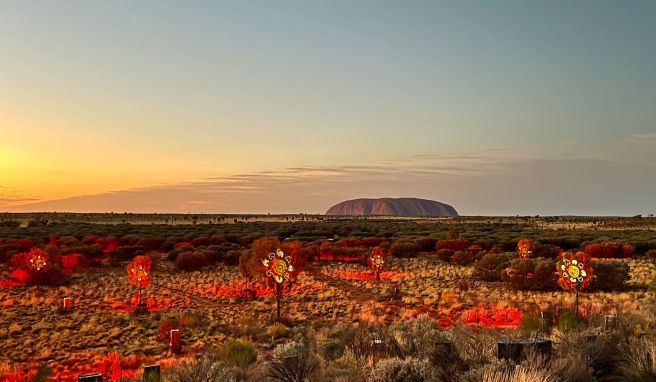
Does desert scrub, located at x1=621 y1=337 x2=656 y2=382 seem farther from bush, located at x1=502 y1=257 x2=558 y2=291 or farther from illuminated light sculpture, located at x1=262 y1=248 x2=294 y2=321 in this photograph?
bush, located at x1=502 y1=257 x2=558 y2=291

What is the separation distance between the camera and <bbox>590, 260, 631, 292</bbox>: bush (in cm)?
2947

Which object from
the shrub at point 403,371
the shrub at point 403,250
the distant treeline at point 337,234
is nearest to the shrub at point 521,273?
the shrub at point 403,250

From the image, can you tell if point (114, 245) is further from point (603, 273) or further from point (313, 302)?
point (603, 273)

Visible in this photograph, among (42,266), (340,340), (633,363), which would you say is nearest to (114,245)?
(42,266)

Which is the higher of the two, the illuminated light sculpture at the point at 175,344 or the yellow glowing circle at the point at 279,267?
the yellow glowing circle at the point at 279,267

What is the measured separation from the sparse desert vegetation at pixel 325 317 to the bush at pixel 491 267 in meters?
0.09

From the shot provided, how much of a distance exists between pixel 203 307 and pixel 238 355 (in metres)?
14.8

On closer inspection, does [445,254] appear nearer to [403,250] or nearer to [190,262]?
[403,250]

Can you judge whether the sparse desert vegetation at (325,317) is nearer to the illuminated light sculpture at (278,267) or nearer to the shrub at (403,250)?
the shrub at (403,250)

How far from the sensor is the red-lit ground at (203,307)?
1753 cm

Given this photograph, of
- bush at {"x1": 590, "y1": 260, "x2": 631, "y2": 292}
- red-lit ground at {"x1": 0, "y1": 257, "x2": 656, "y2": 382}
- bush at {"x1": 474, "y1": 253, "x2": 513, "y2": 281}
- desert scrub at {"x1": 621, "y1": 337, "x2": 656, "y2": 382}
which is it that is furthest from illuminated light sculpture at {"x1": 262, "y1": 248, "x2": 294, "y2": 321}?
bush at {"x1": 590, "y1": 260, "x2": 631, "y2": 292}

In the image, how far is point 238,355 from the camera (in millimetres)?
11891

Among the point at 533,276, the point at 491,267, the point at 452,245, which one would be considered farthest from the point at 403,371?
the point at 452,245

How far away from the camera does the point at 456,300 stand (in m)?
26.4
